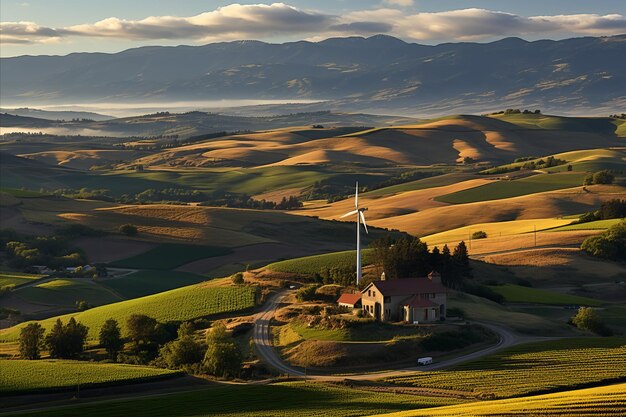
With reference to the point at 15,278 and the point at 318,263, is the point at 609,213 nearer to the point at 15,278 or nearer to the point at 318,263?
the point at 318,263

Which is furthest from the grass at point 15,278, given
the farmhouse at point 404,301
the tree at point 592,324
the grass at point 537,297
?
the tree at point 592,324

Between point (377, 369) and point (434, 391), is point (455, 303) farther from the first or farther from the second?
point (434, 391)

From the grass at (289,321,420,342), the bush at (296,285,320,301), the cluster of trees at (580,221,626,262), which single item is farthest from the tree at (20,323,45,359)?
the cluster of trees at (580,221,626,262)

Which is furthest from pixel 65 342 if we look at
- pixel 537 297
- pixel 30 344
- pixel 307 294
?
pixel 537 297

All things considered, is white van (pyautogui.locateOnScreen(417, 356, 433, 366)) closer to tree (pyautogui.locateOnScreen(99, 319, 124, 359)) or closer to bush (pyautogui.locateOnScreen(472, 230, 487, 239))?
tree (pyautogui.locateOnScreen(99, 319, 124, 359))

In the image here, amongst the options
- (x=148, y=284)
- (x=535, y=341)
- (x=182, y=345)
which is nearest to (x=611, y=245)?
(x=535, y=341)

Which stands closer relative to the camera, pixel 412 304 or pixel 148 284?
pixel 412 304

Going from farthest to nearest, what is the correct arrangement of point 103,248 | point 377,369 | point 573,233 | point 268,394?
point 103,248
point 573,233
point 377,369
point 268,394

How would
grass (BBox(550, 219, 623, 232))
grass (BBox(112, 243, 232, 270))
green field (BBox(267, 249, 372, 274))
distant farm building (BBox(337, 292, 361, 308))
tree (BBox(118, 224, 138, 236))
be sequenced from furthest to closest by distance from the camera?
tree (BBox(118, 224, 138, 236)) < grass (BBox(112, 243, 232, 270)) < grass (BBox(550, 219, 623, 232)) < green field (BBox(267, 249, 372, 274)) < distant farm building (BBox(337, 292, 361, 308))
